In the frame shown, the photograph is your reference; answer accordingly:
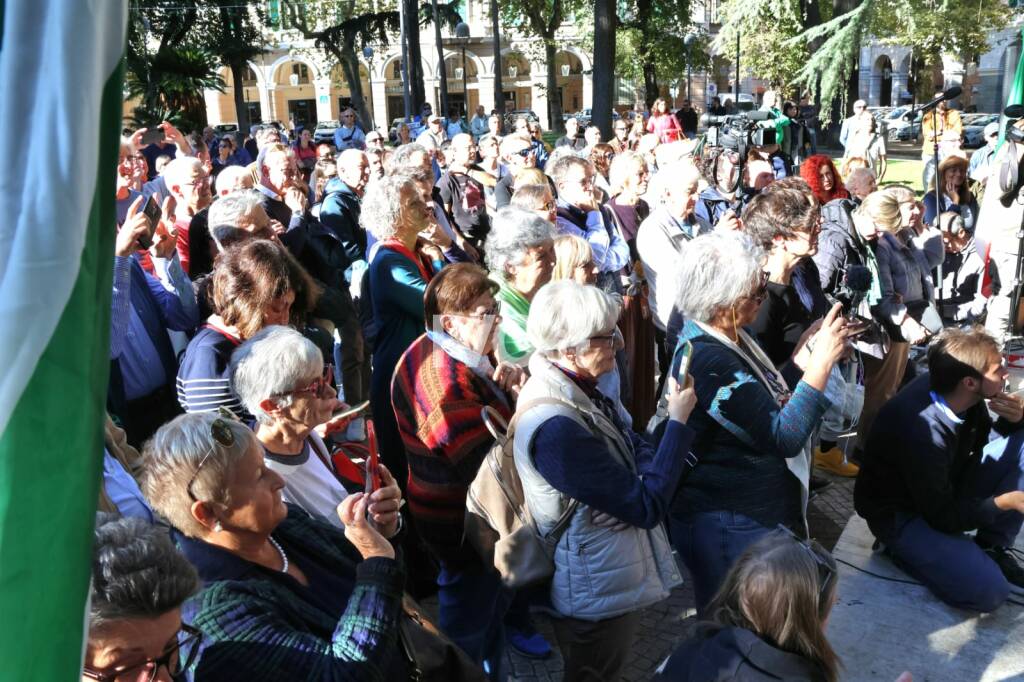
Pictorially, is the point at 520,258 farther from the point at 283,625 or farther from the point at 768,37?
the point at 768,37

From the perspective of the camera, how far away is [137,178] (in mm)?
6656

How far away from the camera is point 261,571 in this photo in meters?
2.23

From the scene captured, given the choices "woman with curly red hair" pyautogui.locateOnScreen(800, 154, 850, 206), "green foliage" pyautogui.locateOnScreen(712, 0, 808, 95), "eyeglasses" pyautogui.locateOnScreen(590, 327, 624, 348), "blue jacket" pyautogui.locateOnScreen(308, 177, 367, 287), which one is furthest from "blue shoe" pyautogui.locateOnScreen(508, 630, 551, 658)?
"green foliage" pyautogui.locateOnScreen(712, 0, 808, 95)

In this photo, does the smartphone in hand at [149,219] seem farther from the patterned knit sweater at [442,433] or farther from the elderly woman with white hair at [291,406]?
the patterned knit sweater at [442,433]

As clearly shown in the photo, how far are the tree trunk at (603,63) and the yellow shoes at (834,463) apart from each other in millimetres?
14163

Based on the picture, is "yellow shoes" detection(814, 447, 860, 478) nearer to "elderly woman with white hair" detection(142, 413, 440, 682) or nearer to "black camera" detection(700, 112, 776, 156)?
"elderly woman with white hair" detection(142, 413, 440, 682)

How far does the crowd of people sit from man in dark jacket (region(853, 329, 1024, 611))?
0.01 metres

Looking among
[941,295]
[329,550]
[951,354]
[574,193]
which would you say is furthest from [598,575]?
[941,295]

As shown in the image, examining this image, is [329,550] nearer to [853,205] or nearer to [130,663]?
[130,663]

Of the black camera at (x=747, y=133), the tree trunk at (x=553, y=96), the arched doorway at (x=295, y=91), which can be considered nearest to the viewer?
the black camera at (x=747, y=133)

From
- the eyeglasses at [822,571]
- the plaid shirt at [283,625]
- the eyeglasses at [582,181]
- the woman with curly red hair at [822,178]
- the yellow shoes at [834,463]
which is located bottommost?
the yellow shoes at [834,463]

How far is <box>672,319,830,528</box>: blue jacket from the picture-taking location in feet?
10.4

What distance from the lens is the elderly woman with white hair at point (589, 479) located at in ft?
9.36

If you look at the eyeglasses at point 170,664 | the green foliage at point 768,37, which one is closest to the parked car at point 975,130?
the green foliage at point 768,37
